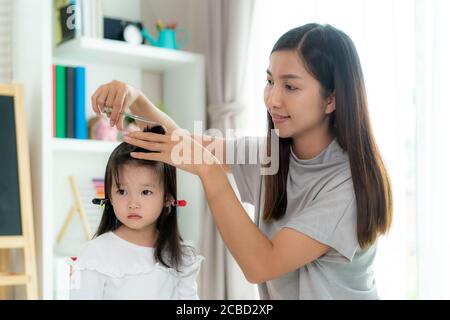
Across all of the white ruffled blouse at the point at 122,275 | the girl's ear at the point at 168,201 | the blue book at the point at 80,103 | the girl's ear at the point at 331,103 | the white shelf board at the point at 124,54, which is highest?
the white shelf board at the point at 124,54

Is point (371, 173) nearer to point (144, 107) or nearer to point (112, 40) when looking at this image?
point (144, 107)

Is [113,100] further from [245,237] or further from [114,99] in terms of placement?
[245,237]

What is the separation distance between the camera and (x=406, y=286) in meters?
2.21

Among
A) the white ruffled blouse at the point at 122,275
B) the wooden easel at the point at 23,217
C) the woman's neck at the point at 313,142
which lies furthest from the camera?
the wooden easel at the point at 23,217

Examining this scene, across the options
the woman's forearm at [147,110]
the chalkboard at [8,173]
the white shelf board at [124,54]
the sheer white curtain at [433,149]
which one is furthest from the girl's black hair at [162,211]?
the white shelf board at [124,54]

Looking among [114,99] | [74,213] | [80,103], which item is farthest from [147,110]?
[74,213]

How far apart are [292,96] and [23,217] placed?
1.38m

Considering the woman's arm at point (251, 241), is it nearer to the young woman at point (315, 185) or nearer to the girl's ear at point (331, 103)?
the young woman at point (315, 185)

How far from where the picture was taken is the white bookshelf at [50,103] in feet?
8.18

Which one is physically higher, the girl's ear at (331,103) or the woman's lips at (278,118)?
the girl's ear at (331,103)

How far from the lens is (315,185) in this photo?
→ 1493 mm

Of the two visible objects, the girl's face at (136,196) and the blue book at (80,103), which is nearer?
A: the girl's face at (136,196)

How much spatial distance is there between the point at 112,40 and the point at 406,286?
4.91 feet

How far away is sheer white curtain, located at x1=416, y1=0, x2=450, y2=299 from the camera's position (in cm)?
201
